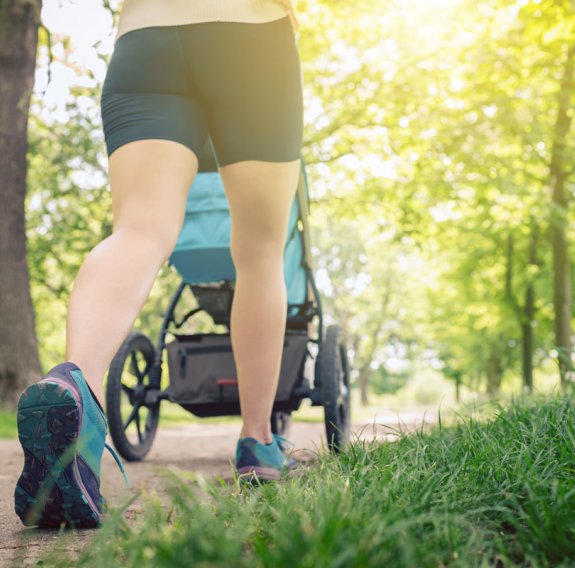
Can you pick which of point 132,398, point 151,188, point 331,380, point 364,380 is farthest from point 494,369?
point 151,188

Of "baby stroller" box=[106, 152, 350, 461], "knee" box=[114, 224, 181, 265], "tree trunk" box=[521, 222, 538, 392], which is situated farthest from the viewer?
"tree trunk" box=[521, 222, 538, 392]

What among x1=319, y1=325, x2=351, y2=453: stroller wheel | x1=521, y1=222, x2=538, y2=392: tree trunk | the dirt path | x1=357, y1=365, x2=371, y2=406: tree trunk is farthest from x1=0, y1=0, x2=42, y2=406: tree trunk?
x1=357, y1=365, x2=371, y2=406: tree trunk

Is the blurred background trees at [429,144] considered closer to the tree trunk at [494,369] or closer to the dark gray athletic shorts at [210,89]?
the dark gray athletic shorts at [210,89]

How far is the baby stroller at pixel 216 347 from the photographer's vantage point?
11.0 feet

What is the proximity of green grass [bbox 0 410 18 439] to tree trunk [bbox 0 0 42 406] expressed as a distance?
15.3 inches

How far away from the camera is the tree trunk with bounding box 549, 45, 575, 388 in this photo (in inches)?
390

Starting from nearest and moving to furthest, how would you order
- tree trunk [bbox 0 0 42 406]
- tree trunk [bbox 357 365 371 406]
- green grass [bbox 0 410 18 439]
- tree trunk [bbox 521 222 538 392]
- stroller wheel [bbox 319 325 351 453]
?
stroller wheel [bbox 319 325 351 453] < green grass [bbox 0 410 18 439] < tree trunk [bbox 0 0 42 406] < tree trunk [bbox 521 222 538 392] < tree trunk [bbox 357 365 371 406]

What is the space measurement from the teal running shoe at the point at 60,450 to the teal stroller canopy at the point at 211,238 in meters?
1.76

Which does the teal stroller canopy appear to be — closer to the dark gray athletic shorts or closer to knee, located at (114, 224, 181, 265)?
the dark gray athletic shorts

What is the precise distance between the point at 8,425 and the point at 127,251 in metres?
4.76

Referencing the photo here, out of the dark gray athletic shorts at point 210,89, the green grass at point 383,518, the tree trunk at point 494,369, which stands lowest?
the tree trunk at point 494,369

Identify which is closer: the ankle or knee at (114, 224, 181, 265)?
knee at (114, 224, 181, 265)

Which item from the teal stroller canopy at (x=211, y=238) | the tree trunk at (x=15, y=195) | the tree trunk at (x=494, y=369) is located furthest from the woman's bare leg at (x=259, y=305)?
the tree trunk at (x=494, y=369)

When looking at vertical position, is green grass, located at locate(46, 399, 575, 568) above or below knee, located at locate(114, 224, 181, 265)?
below
